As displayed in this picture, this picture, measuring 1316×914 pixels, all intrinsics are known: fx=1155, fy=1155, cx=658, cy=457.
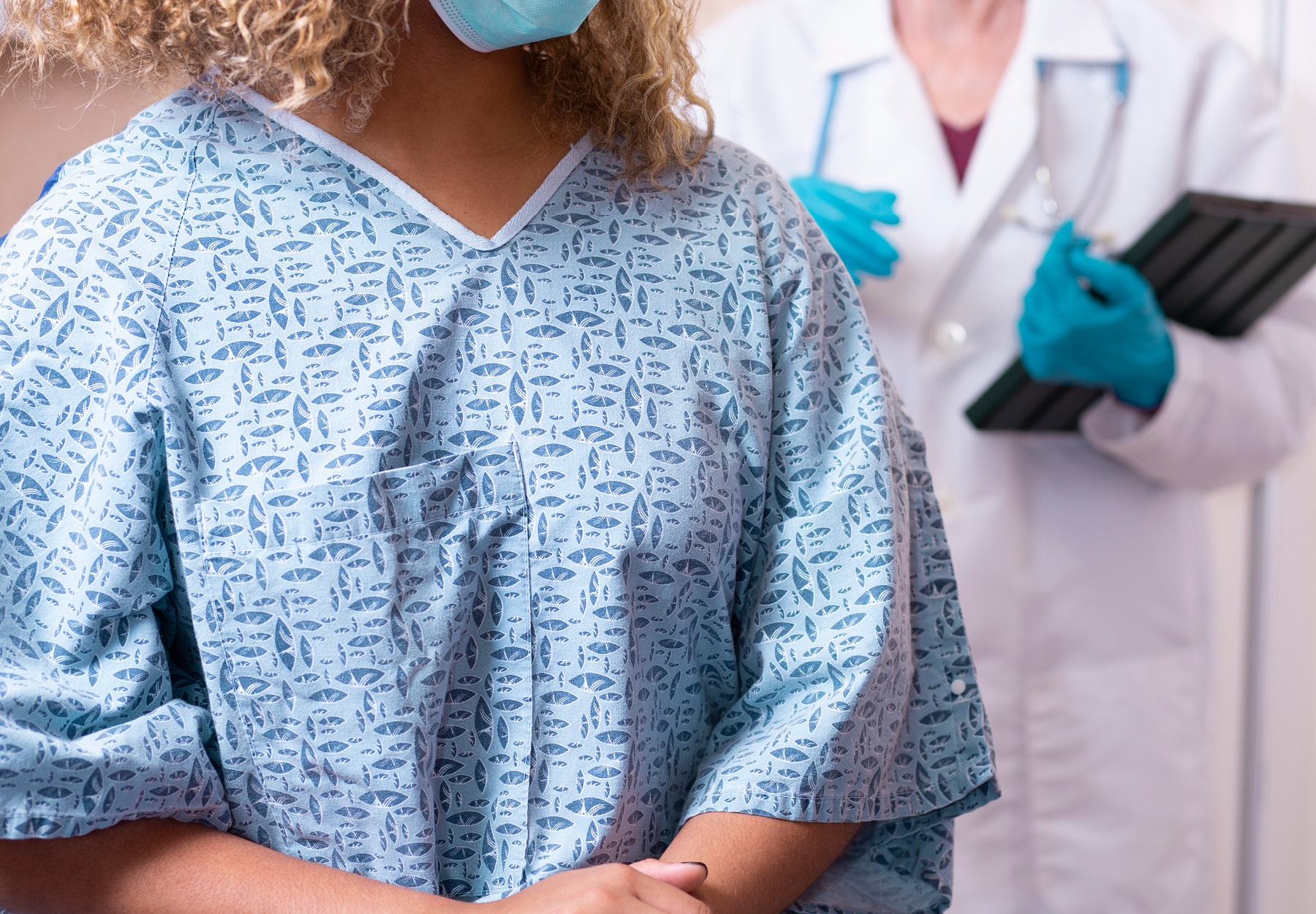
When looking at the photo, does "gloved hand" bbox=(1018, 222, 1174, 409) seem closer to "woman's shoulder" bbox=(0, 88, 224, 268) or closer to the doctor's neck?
the doctor's neck

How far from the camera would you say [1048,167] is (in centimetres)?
125

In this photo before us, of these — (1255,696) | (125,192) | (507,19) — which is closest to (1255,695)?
(1255,696)

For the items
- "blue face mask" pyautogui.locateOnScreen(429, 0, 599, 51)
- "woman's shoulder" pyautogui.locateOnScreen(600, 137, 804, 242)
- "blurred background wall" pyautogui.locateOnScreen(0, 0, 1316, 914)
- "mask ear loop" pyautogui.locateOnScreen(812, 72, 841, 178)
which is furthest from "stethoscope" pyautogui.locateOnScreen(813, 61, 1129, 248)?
"blue face mask" pyautogui.locateOnScreen(429, 0, 599, 51)

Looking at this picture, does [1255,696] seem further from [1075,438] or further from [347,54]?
[347,54]

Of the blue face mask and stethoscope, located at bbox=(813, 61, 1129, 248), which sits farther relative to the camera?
stethoscope, located at bbox=(813, 61, 1129, 248)

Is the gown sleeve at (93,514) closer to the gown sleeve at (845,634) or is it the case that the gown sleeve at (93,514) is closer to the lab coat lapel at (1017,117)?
the gown sleeve at (845,634)

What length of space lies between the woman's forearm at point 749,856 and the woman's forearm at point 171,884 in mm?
136

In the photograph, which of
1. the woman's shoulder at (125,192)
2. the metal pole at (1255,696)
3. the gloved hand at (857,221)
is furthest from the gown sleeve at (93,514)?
the metal pole at (1255,696)

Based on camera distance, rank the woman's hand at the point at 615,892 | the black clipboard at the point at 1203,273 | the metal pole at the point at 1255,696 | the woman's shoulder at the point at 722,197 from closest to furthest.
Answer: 1. the woman's hand at the point at 615,892
2. the woman's shoulder at the point at 722,197
3. the black clipboard at the point at 1203,273
4. the metal pole at the point at 1255,696

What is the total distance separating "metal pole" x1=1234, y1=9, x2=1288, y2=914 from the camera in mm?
1738

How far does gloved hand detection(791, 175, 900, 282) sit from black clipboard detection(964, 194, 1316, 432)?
17 centimetres

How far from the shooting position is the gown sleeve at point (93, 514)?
→ 22.8 inches

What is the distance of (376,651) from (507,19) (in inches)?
13.8

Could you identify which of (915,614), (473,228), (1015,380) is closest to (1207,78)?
(1015,380)
